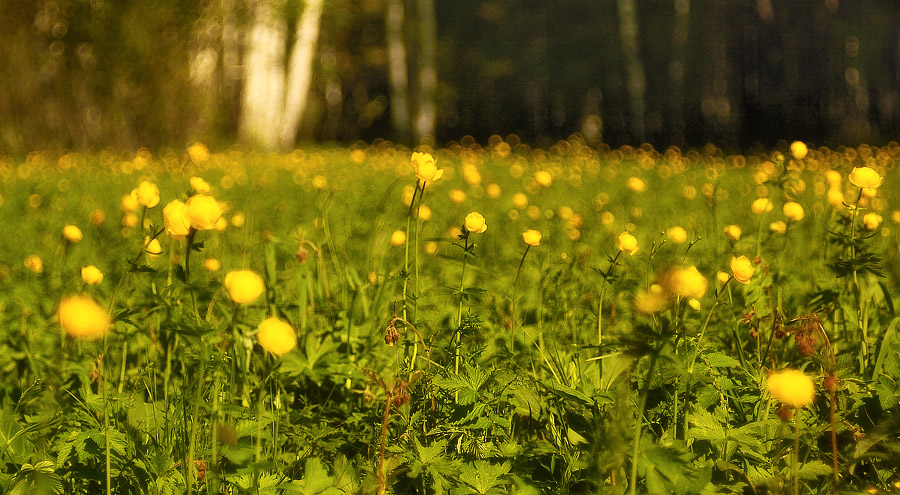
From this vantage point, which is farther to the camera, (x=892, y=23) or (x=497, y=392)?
(x=892, y=23)

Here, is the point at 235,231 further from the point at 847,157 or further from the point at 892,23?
the point at 892,23

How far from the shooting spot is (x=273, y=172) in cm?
572

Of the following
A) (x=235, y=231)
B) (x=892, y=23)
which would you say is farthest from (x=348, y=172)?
(x=892, y=23)

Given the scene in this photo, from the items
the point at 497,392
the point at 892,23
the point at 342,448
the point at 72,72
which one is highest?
the point at 892,23

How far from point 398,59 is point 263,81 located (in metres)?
2.68

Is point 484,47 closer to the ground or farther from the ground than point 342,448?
farther from the ground

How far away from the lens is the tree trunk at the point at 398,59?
12.0 metres

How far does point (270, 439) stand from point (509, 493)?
0.50m

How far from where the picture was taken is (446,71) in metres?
14.1

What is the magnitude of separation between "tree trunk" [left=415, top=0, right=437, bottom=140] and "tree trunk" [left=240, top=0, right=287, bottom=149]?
2707 mm

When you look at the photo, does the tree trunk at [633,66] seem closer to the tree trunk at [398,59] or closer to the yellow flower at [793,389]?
the tree trunk at [398,59]

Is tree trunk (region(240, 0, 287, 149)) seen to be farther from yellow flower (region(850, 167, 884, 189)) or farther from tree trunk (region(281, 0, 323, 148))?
yellow flower (region(850, 167, 884, 189))

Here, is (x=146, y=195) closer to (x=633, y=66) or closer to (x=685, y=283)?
(x=685, y=283)

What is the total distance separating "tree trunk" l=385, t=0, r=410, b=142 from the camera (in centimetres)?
1204
